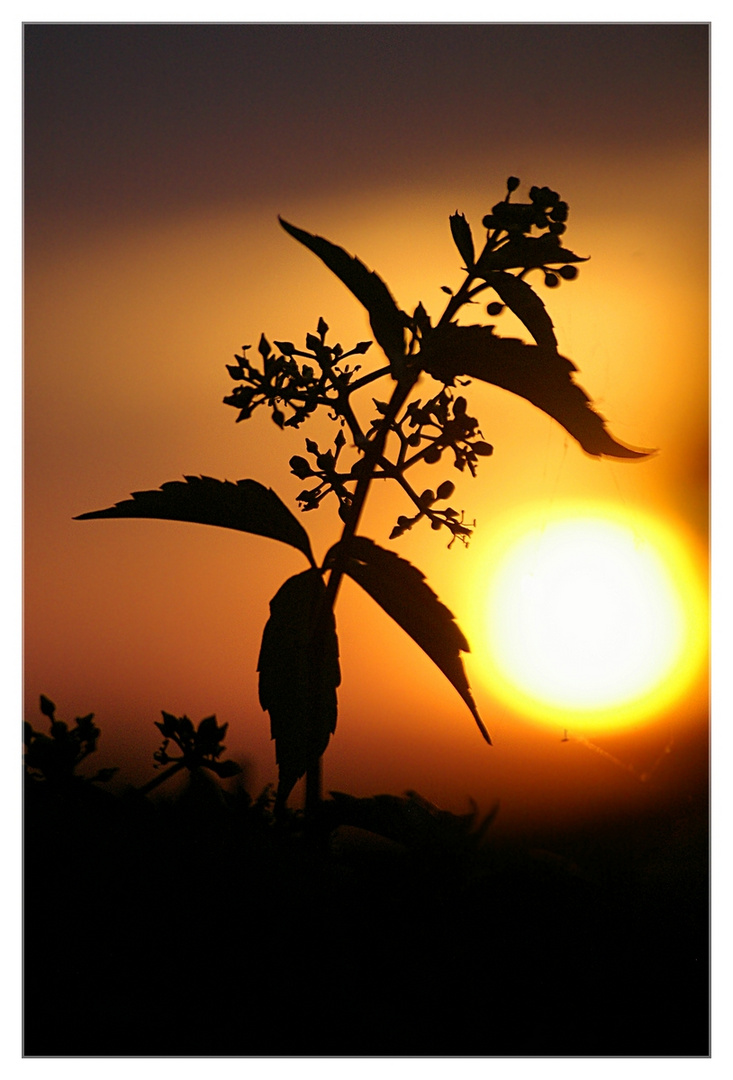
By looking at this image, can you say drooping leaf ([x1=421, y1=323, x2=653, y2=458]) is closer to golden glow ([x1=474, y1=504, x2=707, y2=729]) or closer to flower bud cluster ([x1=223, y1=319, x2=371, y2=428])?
flower bud cluster ([x1=223, y1=319, x2=371, y2=428])

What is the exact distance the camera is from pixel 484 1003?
646 millimetres

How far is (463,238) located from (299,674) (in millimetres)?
340

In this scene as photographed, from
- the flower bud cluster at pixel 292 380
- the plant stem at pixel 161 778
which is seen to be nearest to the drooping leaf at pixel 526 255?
the flower bud cluster at pixel 292 380

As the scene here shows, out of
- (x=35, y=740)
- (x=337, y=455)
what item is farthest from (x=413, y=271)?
(x=35, y=740)

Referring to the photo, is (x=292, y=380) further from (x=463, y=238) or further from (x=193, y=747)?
(x=193, y=747)

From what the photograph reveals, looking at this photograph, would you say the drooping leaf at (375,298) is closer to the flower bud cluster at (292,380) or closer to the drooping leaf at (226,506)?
the flower bud cluster at (292,380)

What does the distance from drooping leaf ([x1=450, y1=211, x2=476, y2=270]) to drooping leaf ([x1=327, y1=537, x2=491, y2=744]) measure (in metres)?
0.22

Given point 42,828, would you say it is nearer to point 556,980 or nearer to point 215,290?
point 556,980

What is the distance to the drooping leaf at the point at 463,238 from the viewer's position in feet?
2.06

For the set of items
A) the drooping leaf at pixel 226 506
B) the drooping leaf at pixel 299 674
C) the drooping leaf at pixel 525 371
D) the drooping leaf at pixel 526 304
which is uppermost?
the drooping leaf at pixel 526 304

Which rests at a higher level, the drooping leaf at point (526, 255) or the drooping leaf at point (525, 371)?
the drooping leaf at point (526, 255)

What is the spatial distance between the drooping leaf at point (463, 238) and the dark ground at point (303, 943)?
40 centimetres

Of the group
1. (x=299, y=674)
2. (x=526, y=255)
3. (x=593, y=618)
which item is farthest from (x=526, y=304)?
(x=593, y=618)

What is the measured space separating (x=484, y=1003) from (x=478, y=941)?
55 millimetres
